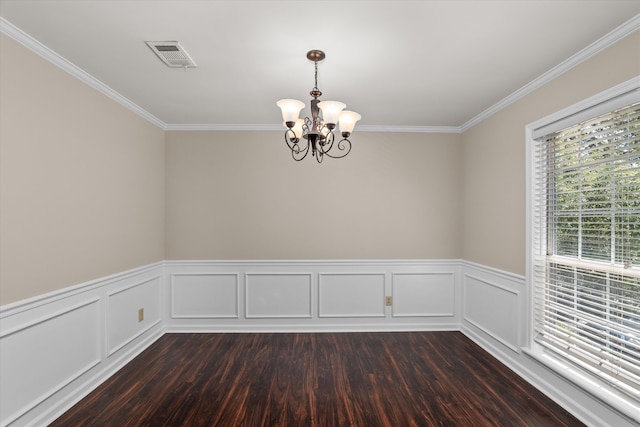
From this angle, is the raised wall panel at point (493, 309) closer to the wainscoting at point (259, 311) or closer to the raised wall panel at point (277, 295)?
the wainscoting at point (259, 311)

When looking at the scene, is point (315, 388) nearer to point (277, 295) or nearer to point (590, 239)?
point (277, 295)

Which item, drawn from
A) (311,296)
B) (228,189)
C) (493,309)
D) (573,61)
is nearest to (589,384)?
(493,309)

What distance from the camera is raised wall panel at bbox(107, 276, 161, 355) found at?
3.17 m

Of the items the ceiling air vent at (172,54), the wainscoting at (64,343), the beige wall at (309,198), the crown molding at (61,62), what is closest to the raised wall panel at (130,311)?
the wainscoting at (64,343)

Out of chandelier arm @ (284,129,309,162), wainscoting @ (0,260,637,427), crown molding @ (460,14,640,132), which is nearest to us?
crown molding @ (460,14,640,132)

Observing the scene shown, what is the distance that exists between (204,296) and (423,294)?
9.00ft

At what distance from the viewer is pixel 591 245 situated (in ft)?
8.11

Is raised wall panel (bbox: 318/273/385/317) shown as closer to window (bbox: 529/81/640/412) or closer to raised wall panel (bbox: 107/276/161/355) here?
window (bbox: 529/81/640/412)

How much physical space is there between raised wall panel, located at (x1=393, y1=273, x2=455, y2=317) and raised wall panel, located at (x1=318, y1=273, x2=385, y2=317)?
217mm

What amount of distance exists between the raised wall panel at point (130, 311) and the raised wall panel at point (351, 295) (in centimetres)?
195

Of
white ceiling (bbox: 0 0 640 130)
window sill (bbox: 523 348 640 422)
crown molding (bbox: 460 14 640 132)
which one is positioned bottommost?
window sill (bbox: 523 348 640 422)

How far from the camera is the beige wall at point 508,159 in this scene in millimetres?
2256

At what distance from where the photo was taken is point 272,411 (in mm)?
2508

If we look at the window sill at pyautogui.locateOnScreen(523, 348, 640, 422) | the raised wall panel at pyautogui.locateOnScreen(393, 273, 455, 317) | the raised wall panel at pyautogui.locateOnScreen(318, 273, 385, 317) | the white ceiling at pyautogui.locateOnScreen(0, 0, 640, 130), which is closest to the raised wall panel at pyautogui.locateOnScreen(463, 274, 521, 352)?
the raised wall panel at pyautogui.locateOnScreen(393, 273, 455, 317)
